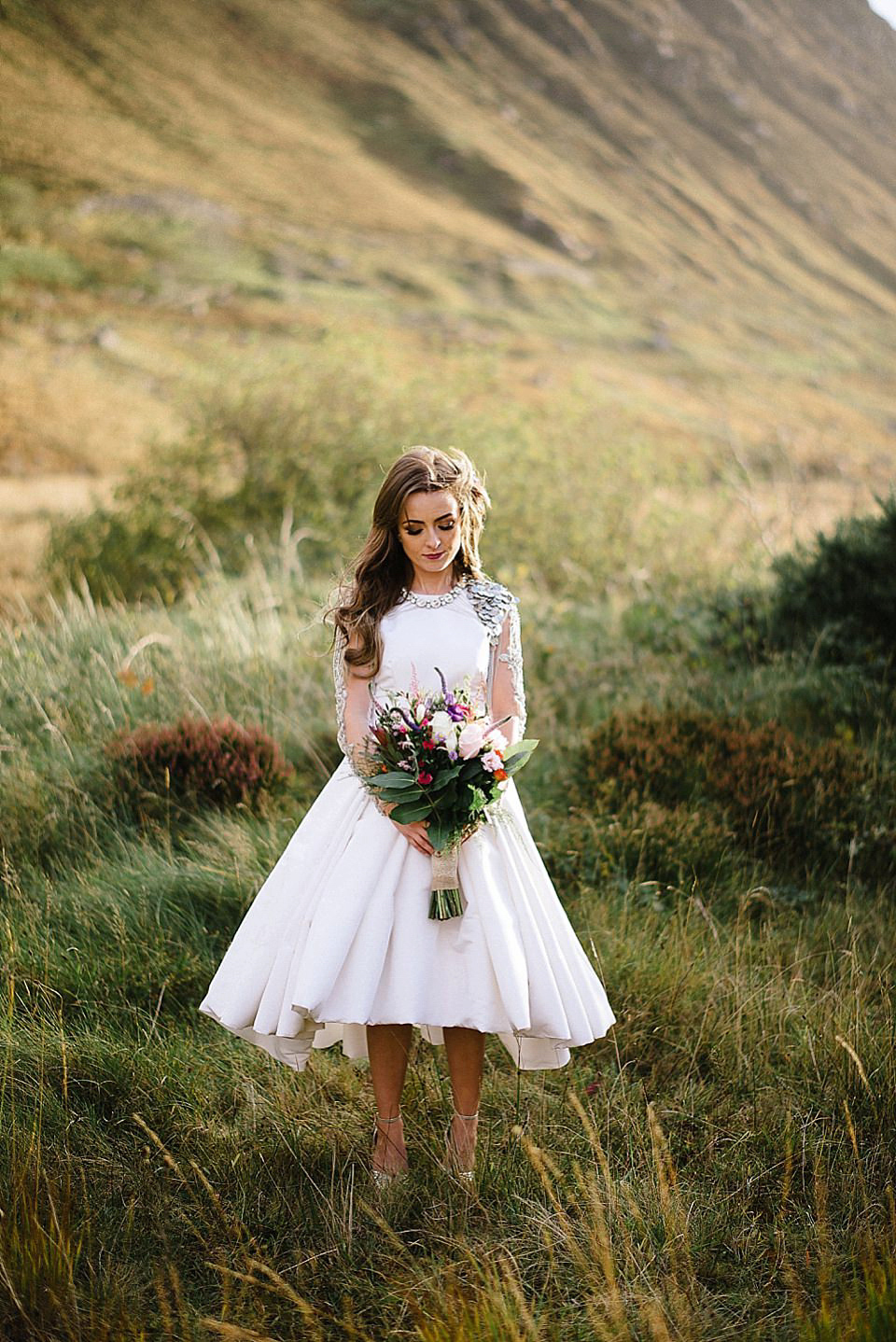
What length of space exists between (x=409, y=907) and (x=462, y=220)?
69074mm

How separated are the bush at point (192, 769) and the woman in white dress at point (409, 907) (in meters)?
1.99

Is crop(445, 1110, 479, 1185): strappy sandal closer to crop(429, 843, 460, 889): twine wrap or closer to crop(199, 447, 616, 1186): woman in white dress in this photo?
crop(199, 447, 616, 1186): woman in white dress

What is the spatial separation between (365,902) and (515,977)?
448 mm

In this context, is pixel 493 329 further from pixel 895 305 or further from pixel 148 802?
pixel 148 802

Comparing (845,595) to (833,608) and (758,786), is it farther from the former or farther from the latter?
(758,786)

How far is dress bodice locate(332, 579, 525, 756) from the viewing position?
116 inches

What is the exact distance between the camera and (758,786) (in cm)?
505

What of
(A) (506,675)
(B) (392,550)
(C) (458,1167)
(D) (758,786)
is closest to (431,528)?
(B) (392,550)

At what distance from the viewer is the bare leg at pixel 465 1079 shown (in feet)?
9.15

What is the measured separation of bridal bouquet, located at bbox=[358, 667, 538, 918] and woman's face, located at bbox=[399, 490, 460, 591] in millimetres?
480

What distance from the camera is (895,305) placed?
66.2 m

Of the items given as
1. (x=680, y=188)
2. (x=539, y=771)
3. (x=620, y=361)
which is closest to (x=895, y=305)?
(x=680, y=188)

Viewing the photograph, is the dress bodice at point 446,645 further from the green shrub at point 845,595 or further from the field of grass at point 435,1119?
the green shrub at point 845,595

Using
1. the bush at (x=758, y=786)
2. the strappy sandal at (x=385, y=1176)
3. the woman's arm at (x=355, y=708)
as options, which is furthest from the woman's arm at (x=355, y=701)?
the bush at (x=758, y=786)
